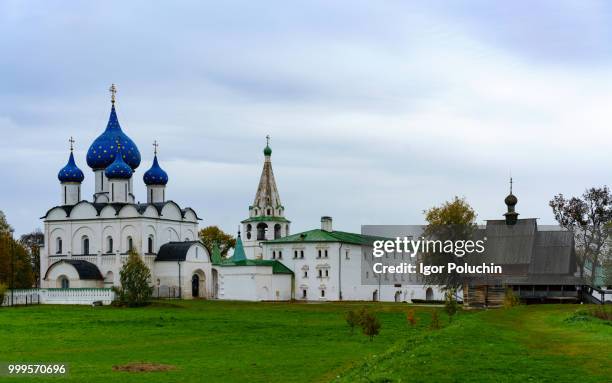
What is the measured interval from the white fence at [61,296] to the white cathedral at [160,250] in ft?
12.9

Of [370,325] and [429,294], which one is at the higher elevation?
[370,325]

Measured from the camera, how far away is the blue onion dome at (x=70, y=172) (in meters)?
73.2

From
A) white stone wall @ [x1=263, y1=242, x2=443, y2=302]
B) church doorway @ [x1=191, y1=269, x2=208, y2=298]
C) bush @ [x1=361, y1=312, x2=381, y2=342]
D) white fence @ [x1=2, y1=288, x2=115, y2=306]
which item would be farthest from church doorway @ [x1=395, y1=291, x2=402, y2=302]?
bush @ [x1=361, y1=312, x2=381, y2=342]

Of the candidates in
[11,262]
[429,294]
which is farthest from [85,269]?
[429,294]

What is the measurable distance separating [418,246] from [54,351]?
37.6 meters

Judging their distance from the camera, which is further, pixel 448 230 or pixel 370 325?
pixel 448 230

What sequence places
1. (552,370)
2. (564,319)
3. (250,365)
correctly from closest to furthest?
(552,370) < (250,365) < (564,319)

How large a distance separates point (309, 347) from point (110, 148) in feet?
151

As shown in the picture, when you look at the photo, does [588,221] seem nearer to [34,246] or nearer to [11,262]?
[11,262]

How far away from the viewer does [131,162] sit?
71.9m

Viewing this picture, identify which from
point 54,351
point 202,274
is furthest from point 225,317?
point 202,274

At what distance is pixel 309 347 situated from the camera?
28.2 metres

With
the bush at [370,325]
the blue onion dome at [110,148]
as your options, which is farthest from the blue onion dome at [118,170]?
the bush at [370,325]

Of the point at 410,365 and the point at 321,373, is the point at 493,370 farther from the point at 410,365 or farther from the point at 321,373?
the point at 321,373
